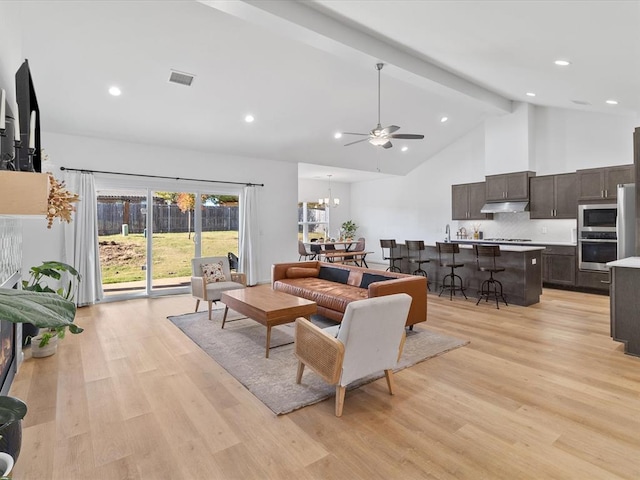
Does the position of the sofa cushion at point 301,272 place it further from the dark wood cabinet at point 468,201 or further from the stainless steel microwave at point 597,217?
the stainless steel microwave at point 597,217

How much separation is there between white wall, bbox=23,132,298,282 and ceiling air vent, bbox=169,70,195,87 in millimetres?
1943

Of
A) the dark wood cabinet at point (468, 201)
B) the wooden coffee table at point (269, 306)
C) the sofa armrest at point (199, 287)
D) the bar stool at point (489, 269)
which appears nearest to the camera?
the wooden coffee table at point (269, 306)

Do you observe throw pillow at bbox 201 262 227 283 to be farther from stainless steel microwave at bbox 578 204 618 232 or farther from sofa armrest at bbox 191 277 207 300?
stainless steel microwave at bbox 578 204 618 232

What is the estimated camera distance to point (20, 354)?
338cm

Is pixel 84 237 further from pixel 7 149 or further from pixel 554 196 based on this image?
pixel 554 196

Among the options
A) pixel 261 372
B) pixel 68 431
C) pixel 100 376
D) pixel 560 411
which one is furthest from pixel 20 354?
pixel 560 411

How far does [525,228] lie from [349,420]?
7.02 metres

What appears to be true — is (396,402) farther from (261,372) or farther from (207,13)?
(207,13)

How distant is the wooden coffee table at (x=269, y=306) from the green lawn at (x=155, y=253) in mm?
2813

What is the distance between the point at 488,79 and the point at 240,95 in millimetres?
3872

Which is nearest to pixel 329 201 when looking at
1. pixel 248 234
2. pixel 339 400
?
pixel 248 234

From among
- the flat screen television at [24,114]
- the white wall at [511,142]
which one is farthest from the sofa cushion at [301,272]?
the white wall at [511,142]

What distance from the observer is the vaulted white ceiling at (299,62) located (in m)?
3.27

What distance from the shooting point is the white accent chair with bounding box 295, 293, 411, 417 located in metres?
2.49
